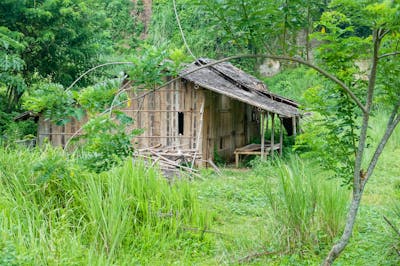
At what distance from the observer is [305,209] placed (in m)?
5.12

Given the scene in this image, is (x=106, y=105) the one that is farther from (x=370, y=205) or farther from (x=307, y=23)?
(x=370, y=205)

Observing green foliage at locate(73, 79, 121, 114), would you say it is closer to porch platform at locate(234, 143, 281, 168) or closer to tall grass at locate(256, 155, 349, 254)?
tall grass at locate(256, 155, 349, 254)

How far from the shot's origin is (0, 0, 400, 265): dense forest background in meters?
2.95

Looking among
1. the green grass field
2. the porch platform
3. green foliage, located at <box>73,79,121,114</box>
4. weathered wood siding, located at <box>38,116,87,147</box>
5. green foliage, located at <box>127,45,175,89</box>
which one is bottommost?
the green grass field

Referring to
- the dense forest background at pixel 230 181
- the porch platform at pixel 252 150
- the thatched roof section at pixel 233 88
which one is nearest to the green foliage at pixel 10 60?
the dense forest background at pixel 230 181

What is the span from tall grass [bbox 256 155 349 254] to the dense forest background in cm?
1

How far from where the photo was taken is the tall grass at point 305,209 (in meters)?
5.10

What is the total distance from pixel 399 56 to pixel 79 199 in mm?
3568

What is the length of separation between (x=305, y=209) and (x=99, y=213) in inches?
86.5

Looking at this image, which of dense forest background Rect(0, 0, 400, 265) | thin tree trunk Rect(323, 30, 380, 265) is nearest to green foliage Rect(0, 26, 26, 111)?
dense forest background Rect(0, 0, 400, 265)

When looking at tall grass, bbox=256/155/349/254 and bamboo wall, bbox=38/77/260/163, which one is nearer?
tall grass, bbox=256/155/349/254

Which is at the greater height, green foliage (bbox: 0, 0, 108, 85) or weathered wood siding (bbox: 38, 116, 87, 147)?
green foliage (bbox: 0, 0, 108, 85)

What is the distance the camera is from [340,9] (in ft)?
10.5


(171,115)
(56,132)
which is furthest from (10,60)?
(171,115)
